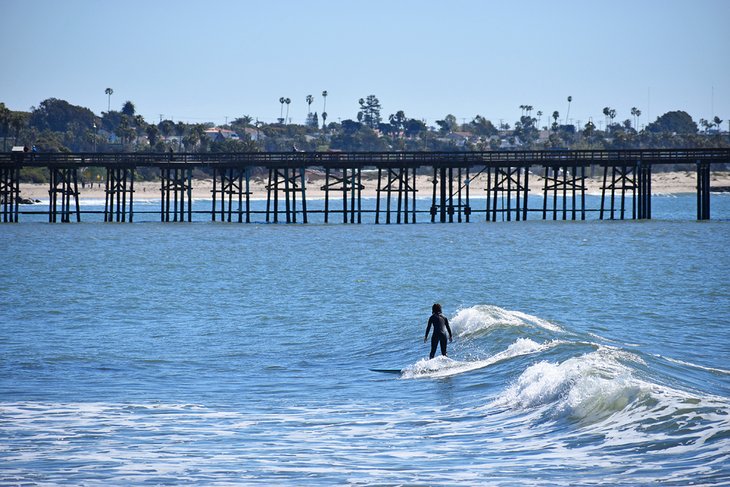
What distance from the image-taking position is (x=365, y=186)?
133 meters

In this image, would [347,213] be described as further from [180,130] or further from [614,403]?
[180,130]

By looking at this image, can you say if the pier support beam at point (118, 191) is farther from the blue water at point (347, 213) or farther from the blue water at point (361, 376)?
the blue water at point (361, 376)

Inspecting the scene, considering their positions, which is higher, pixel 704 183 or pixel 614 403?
pixel 704 183

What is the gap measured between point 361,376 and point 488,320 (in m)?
6.10

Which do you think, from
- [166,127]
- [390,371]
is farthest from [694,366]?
[166,127]

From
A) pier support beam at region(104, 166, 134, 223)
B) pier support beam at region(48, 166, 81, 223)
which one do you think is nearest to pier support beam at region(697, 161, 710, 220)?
pier support beam at region(104, 166, 134, 223)

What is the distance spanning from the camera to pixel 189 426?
14.4 meters

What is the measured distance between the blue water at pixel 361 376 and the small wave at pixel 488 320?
85 mm

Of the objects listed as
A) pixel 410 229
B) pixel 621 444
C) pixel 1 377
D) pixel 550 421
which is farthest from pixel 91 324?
pixel 410 229

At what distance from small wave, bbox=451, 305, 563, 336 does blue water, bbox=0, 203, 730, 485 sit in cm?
9

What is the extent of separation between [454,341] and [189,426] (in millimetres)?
9577

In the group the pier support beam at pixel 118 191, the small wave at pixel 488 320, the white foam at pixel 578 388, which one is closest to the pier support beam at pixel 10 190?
the pier support beam at pixel 118 191

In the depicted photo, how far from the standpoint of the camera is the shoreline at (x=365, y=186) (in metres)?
122

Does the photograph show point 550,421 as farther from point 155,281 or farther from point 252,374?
point 155,281
